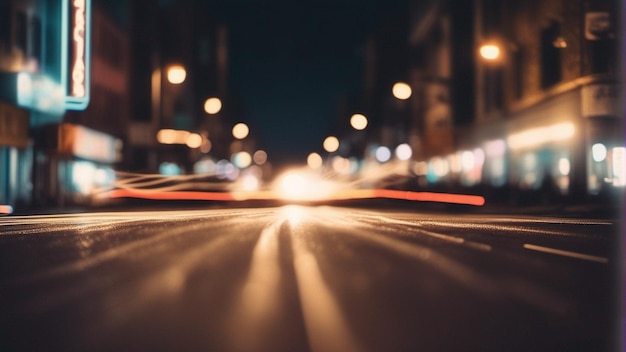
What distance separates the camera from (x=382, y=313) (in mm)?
9094

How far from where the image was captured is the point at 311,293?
10.6m

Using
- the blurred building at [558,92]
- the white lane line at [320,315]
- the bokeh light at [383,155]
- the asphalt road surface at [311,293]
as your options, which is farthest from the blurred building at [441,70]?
the white lane line at [320,315]

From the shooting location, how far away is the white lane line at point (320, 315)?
7535mm

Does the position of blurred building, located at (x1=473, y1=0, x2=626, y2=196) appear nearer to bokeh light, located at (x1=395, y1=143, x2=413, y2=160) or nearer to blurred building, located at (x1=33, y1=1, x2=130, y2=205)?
blurred building, located at (x1=33, y1=1, x2=130, y2=205)

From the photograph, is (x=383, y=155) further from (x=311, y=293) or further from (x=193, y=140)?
(x=311, y=293)

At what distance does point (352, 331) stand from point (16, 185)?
36694 mm

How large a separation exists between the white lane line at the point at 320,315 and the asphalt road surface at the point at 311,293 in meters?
0.02

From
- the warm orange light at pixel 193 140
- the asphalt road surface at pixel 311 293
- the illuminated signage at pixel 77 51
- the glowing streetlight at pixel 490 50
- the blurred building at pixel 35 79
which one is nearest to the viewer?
the asphalt road surface at pixel 311 293

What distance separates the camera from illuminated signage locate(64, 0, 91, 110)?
143 ft

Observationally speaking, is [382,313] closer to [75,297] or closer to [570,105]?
[75,297]

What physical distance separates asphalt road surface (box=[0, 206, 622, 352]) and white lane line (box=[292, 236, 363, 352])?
0.6 inches

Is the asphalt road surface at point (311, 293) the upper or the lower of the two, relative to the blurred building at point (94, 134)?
lower

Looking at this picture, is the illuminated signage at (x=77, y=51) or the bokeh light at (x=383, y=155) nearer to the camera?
the illuminated signage at (x=77, y=51)

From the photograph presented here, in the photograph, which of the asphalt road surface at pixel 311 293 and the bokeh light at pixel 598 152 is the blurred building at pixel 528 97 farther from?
the asphalt road surface at pixel 311 293
